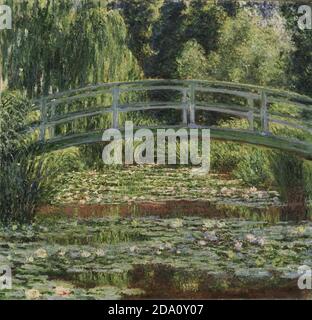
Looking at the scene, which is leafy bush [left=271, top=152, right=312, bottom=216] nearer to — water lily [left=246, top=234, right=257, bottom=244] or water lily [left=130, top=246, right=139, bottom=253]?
water lily [left=246, top=234, right=257, bottom=244]

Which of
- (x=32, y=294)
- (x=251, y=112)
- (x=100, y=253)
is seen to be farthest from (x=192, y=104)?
(x=32, y=294)

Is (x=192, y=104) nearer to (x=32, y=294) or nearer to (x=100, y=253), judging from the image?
(x=100, y=253)

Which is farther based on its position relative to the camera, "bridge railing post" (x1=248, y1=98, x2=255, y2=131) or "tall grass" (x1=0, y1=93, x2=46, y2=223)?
"bridge railing post" (x1=248, y1=98, x2=255, y2=131)

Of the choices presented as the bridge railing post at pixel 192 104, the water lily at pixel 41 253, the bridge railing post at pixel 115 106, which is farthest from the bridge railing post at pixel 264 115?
Answer: the water lily at pixel 41 253

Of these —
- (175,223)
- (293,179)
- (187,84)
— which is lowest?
(175,223)

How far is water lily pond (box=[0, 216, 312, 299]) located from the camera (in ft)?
15.8

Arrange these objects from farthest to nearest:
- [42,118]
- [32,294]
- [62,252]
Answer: [42,118] < [62,252] < [32,294]

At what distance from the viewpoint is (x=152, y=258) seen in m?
4.89

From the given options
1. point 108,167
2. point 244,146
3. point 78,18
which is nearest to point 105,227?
point 108,167

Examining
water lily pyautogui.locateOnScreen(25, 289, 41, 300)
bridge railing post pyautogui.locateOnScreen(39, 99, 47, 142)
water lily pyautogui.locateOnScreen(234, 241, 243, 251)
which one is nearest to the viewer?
water lily pyautogui.locateOnScreen(25, 289, 41, 300)

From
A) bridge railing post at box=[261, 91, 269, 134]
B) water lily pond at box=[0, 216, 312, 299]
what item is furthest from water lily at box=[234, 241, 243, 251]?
bridge railing post at box=[261, 91, 269, 134]

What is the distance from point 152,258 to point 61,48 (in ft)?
5.10

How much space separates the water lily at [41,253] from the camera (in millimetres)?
4887

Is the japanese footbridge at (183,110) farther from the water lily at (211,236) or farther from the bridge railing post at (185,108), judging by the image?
the water lily at (211,236)
